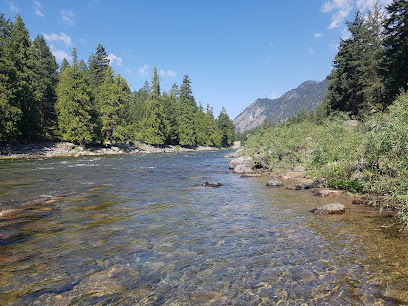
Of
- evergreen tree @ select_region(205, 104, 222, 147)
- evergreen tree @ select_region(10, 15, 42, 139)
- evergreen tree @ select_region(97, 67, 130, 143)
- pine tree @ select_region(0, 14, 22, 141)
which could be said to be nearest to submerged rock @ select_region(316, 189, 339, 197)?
pine tree @ select_region(0, 14, 22, 141)

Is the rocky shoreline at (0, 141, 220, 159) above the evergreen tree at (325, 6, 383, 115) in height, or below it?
below

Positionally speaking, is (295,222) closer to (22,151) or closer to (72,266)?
(72,266)

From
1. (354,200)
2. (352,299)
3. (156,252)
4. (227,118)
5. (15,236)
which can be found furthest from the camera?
(227,118)

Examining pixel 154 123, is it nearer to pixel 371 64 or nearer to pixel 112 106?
pixel 112 106

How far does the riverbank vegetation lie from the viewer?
24.6 ft

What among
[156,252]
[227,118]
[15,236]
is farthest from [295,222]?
[227,118]

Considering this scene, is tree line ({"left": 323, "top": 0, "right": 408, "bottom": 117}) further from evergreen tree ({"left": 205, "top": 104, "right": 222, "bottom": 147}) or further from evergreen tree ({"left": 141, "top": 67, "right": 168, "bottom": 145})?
evergreen tree ({"left": 205, "top": 104, "right": 222, "bottom": 147})

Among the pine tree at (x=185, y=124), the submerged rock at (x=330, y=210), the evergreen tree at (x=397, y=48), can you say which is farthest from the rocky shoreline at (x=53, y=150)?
the evergreen tree at (x=397, y=48)

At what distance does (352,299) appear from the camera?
420cm

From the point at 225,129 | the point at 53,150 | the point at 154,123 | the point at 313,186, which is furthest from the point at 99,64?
the point at 313,186

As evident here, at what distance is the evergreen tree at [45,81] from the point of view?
43719mm

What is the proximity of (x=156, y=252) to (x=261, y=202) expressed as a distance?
6.42m

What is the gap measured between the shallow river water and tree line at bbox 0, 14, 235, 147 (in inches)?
1298

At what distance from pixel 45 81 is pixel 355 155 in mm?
54465
